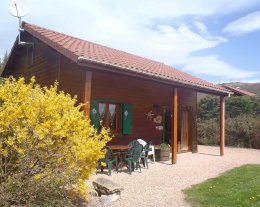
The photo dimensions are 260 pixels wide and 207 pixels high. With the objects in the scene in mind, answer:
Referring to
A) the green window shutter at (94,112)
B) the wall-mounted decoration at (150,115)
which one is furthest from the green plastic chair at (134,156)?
the wall-mounted decoration at (150,115)

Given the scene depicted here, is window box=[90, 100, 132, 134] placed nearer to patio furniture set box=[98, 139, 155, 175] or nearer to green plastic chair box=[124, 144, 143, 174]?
patio furniture set box=[98, 139, 155, 175]

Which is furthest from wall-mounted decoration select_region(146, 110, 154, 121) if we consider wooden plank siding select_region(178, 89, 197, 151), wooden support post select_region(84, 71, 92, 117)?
wooden support post select_region(84, 71, 92, 117)

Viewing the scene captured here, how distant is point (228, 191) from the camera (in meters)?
7.10

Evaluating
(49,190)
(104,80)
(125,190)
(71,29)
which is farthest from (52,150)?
(71,29)

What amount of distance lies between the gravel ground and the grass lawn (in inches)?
11.8

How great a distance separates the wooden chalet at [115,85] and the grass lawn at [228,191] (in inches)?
104

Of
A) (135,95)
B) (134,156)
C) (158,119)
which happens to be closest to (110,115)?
(135,95)

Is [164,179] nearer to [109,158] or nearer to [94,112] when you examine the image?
[109,158]

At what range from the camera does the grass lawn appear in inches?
243

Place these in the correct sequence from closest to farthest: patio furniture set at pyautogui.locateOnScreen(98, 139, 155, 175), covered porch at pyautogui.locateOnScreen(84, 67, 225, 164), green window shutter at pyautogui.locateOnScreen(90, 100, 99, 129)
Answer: patio furniture set at pyautogui.locateOnScreen(98, 139, 155, 175)
green window shutter at pyautogui.locateOnScreen(90, 100, 99, 129)
covered porch at pyautogui.locateOnScreen(84, 67, 225, 164)

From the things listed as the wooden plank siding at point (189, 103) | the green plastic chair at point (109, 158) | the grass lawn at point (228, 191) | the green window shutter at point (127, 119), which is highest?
the wooden plank siding at point (189, 103)

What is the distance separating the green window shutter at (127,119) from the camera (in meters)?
11.3

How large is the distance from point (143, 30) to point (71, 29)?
21.4 ft

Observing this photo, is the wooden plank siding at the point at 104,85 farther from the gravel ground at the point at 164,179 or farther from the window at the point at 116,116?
the gravel ground at the point at 164,179
